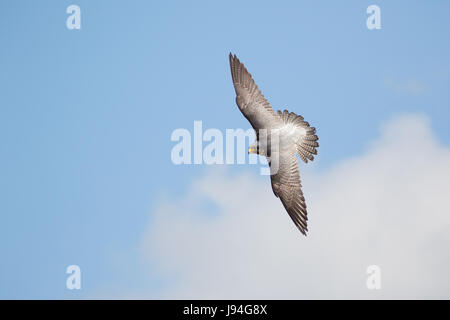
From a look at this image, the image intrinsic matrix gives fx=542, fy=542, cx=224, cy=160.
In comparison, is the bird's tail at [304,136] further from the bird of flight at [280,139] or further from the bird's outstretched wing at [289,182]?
the bird's outstretched wing at [289,182]

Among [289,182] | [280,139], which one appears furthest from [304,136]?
[289,182]

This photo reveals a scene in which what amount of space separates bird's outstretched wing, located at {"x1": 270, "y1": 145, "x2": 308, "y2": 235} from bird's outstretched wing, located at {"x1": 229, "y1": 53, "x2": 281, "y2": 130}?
1.12 m

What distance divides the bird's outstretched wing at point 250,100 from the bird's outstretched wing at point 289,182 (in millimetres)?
1121

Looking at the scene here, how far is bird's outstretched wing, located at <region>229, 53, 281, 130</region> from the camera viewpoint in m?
16.0

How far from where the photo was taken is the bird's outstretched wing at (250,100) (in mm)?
16031

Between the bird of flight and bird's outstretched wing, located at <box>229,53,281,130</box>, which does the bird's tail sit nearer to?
the bird of flight

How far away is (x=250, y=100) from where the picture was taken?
53.8 ft

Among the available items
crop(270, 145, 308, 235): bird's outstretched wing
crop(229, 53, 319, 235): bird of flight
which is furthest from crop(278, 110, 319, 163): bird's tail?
crop(270, 145, 308, 235): bird's outstretched wing

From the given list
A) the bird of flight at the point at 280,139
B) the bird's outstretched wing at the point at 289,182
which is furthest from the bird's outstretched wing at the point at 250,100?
the bird's outstretched wing at the point at 289,182
